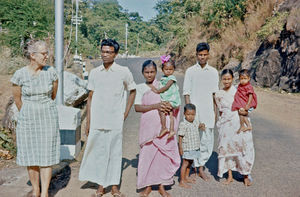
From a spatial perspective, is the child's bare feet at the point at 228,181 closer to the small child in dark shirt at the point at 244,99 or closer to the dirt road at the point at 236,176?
the dirt road at the point at 236,176

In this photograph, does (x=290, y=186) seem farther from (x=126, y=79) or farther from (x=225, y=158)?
(x=126, y=79)

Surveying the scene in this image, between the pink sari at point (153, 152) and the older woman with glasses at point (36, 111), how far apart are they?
44.3 inches

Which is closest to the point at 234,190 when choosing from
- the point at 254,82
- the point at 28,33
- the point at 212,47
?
the point at 254,82

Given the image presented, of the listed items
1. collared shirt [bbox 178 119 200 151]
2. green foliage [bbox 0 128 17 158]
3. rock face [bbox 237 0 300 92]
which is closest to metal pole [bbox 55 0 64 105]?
green foliage [bbox 0 128 17 158]

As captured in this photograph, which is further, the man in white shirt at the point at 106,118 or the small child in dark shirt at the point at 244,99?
the small child in dark shirt at the point at 244,99

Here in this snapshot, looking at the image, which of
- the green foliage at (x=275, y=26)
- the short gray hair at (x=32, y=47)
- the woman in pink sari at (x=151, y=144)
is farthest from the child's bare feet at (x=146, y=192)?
the green foliage at (x=275, y=26)

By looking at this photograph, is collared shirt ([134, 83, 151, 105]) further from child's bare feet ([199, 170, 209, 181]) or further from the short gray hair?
child's bare feet ([199, 170, 209, 181])

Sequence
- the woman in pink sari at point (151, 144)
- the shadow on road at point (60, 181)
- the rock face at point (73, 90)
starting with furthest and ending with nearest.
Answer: the rock face at point (73, 90) → the shadow on road at point (60, 181) → the woman in pink sari at point (151, 144)

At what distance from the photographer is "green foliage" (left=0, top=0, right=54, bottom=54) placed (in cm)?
1695

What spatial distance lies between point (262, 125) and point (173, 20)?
19901 millimetres

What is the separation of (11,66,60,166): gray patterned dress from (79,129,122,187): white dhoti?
51cm

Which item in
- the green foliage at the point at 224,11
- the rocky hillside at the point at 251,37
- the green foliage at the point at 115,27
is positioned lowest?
the rocky hillside at the point at 251,37

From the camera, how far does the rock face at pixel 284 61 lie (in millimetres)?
13289

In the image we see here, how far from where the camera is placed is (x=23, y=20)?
17.3 metres
